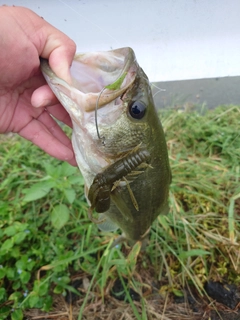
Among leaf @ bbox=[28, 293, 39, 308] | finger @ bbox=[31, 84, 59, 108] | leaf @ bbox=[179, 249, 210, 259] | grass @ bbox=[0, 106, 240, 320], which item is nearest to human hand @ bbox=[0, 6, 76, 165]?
finger @ bbox=[31, 84, 59, 108]

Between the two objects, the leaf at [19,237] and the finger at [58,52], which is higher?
the finger at [58,52]

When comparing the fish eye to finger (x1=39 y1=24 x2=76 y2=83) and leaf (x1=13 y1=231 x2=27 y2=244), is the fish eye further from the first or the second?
leaf (x1=13 y1=231 x2=27 y2=244)

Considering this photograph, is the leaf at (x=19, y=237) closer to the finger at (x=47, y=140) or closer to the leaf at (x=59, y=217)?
the leaf at (x=59, y=217)

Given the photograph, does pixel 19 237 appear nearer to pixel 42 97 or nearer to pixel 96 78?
pixel 42 97

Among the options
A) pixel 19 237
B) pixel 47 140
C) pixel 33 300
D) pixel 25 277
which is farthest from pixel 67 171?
pixel 33 300

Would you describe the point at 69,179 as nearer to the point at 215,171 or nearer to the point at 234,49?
the point at 215,171

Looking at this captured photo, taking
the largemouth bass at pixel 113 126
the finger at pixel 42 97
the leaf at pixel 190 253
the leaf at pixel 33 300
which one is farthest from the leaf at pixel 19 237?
the leaf at pixel 190 253
